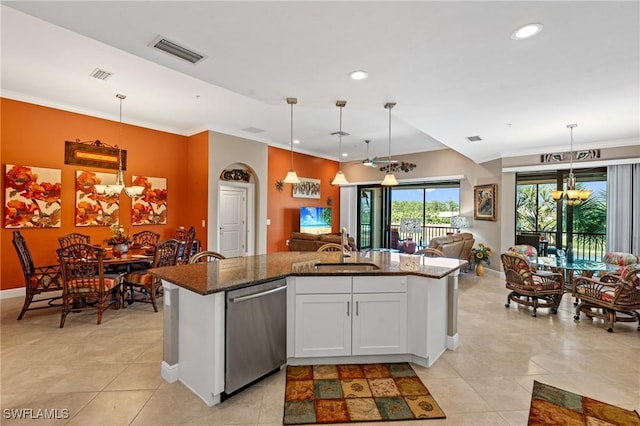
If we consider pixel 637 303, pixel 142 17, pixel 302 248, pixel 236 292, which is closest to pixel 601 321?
pixel 637 303

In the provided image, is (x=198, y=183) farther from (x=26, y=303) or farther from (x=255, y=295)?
(x=255, y=295)

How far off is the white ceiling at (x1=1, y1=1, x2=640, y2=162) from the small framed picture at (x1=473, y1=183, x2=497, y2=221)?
1997 mm

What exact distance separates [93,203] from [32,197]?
0.82 meters

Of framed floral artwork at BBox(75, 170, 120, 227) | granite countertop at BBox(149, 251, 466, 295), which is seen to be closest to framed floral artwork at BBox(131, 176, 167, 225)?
framed floral artwork at BBox(75, 170, 120, 227)

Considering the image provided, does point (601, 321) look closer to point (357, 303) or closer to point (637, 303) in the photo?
point (637, 303)

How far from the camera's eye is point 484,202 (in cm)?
755

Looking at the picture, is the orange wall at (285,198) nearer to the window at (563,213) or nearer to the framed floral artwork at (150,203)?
the framed floral artwork at (150,203)

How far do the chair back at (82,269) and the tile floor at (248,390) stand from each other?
0.44 metres

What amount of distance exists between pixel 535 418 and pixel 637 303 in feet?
9.79

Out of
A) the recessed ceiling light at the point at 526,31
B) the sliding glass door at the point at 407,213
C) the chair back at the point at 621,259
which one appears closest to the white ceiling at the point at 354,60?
the recessed ceiling light at the point at 526,31

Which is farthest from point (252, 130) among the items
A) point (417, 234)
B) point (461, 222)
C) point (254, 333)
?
point (417, 234)

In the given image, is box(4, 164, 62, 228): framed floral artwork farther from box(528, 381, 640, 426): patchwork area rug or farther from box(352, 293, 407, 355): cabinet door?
box(528, 381, 640, 426): patchwork area rug

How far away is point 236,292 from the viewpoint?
231 centimetres

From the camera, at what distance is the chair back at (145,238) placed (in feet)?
18.5
